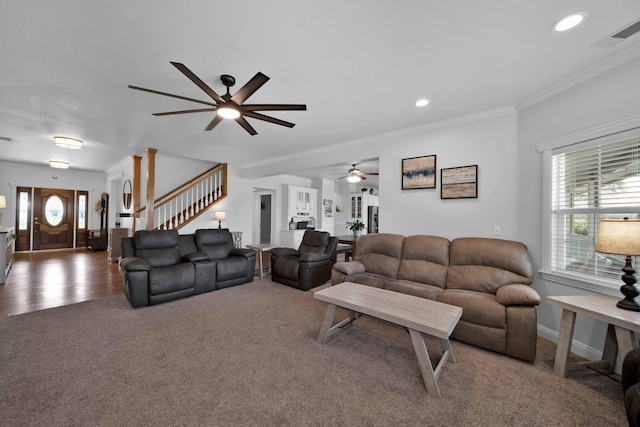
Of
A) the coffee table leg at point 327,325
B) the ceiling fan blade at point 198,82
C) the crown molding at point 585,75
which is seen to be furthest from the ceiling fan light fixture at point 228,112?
the crown molding at point 585,75

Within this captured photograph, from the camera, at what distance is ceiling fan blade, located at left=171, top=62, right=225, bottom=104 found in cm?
186

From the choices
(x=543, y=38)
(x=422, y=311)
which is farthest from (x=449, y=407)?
(x=543, y=38)

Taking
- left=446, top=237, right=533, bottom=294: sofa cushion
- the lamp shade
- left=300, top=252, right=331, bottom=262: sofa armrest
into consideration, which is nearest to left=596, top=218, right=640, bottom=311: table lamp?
the lamp shade

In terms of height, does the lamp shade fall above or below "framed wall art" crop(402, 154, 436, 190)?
below

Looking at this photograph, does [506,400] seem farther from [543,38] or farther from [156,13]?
[156,13]

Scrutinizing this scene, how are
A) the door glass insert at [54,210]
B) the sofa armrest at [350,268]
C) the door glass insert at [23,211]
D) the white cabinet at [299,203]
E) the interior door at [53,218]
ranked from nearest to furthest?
1. the sofa armrest at [350,268]
2. the door glass insert at [23,211]
3. the interior door at [53,218]
4. the door glass insert at [54,210]
5. the white cabinet at [299,203]

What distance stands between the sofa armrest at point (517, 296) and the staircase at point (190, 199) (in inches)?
238

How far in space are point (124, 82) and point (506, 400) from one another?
428 centimetres

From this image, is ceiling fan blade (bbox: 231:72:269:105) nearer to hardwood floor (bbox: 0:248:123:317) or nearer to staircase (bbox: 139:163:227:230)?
hardwood floor (bbox: 0:248:123:317)

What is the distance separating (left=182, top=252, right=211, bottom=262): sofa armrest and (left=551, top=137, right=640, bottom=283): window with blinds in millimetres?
4540

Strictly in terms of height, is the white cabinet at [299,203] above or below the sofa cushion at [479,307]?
above

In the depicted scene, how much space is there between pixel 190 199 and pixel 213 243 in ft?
7.78

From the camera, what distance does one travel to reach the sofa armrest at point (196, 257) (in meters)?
4.09

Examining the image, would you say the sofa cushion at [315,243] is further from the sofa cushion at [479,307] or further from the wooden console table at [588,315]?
the wooden console table at [588,315]
